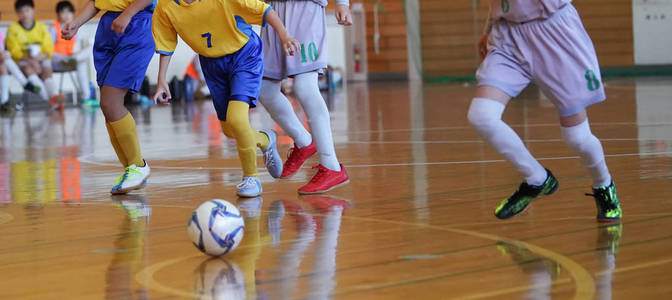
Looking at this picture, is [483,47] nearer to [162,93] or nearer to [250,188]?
[250,188]

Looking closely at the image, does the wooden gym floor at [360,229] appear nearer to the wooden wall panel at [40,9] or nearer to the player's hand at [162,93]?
the player's hand at [162,93]

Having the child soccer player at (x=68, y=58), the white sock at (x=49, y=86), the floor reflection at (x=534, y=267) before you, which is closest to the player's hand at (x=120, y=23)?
the floor reflection at (x=534, y=267)

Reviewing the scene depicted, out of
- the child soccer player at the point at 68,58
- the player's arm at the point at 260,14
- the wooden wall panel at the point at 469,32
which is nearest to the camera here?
the player's arm at the point at 260,14

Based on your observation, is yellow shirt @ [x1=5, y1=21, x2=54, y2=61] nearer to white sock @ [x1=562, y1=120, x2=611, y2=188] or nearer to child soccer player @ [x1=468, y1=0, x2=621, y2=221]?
child soccer player @ [x1=468, y1=0, x2=621, y2=221]

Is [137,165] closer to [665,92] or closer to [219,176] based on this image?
[219,176]

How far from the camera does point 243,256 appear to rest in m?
3.34

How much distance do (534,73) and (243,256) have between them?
49.9 inches

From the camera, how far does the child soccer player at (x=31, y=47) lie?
15250 mm

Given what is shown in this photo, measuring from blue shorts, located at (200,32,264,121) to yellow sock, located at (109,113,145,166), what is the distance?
1.98ft

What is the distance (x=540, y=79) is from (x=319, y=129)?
4.66 ft

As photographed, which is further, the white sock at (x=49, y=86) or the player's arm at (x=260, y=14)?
the white sock at (x=49, y=86)

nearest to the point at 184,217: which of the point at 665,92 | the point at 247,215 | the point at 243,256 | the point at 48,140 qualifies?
the point at 247,215

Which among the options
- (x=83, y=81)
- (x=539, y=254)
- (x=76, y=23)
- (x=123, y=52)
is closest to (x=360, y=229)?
(x=539, y=254)

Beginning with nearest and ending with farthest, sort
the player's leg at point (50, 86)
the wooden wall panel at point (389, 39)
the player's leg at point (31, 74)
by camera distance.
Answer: the player's leg at point (31, 74), the player's leg at point (50, 86), the wooden wall panel at point (389, 39)
